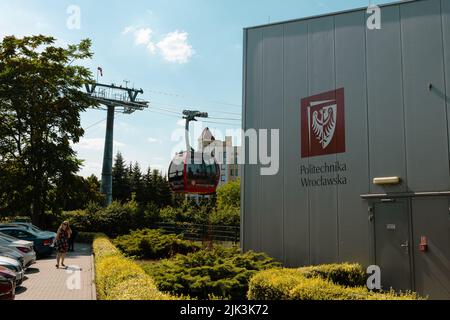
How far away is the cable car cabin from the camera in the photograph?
91.2ft

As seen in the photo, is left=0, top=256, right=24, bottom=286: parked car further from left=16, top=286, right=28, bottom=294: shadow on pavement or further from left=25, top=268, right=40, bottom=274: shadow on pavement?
left=25, top=268, right=40, bottom=274: shadow on pavement

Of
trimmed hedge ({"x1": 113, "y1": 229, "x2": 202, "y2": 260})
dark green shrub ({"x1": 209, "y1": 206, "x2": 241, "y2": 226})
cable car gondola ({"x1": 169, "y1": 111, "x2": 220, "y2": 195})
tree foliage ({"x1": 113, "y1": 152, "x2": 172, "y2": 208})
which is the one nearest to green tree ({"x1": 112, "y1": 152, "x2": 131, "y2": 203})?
tree foliage ({"x1": 113, "y1": 152, "x2": 172, "y2": 208})

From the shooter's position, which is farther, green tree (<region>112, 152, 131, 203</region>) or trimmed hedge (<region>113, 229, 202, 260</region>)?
green tree (<region>112, 152, 131, 203</region>)

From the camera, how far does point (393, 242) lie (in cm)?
1163

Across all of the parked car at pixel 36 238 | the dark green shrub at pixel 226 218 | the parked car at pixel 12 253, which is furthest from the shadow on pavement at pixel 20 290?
the dark green shrub at pixel 226 218

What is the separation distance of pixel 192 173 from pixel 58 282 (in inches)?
575

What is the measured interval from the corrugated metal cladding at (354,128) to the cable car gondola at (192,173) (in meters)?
12.8

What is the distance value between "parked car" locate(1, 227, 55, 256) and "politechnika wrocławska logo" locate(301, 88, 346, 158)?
14559 millimetres

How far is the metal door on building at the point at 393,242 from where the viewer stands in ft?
37.1

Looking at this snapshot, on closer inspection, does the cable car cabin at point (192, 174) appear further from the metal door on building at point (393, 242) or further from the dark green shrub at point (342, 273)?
the metal door on building at point (393, 242)

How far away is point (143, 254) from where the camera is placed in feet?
65.1

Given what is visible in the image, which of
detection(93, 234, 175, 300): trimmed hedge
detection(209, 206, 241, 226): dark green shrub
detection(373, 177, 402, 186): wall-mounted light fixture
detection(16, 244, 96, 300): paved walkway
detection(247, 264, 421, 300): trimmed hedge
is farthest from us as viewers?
detection(209, 206, 241, 226): dark green shrub

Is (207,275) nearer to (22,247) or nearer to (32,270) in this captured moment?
(22,247)

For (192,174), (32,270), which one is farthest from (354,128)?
(192,174)
